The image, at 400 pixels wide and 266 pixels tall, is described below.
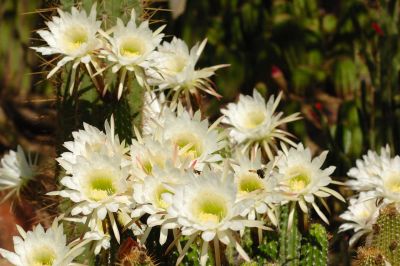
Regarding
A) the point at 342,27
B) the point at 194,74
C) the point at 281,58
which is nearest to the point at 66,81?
the point at 194,74

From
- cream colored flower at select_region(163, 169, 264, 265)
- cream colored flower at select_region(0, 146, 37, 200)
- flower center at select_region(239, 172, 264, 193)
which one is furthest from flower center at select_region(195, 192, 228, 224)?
cream colored flower at select_region(0, 146, 37, 200)

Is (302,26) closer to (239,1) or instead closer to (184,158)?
(239,1)

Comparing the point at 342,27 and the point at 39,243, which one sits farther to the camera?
the point at 342,27

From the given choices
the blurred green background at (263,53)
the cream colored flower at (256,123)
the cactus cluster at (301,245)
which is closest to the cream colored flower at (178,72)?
the cream colored flower at (256,123)

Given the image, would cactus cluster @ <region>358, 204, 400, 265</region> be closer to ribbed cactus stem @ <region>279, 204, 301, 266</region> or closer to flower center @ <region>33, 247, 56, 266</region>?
ribbed cactus stem @ <region>279, 204, 301, 266</region>

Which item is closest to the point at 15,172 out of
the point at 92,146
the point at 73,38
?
the point at 73,38
